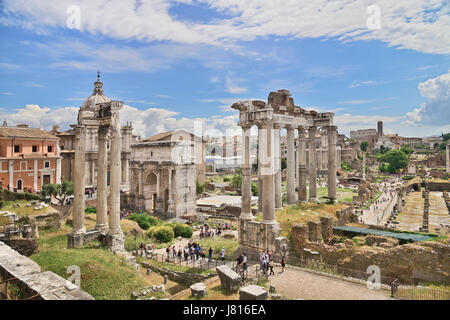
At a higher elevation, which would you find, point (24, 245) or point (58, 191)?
point (58, 191)

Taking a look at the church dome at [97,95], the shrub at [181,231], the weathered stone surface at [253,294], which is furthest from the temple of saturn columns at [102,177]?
the church dome at [97,95]

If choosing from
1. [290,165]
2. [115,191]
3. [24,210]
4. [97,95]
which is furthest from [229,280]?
[97,95]

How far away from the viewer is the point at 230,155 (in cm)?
9750

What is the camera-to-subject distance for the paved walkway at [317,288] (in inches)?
387

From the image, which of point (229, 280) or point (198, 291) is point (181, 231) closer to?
point (229, 280)

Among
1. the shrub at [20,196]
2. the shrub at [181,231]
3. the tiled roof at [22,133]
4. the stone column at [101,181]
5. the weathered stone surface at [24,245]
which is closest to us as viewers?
the weathered stone surface at [24,245]

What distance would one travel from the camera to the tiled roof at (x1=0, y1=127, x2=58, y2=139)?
32188mm

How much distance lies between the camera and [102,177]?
16250 millimetres

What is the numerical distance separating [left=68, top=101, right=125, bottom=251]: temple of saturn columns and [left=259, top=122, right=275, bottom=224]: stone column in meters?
7.58

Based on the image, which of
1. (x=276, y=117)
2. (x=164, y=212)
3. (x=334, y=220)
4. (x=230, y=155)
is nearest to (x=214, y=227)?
(x=164, y=212)

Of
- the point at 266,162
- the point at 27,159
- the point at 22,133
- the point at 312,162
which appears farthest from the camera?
the point at 22,133

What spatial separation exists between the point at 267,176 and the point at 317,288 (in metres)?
5.72

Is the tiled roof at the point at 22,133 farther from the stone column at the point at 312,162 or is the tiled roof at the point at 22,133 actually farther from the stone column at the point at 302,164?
the stone column at the point at 312,162

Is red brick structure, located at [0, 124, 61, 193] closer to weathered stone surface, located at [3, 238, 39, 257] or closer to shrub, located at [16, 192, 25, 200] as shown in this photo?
shrub, located at [16, 192, 25, 200]
